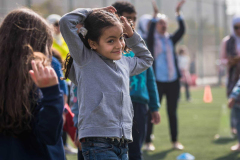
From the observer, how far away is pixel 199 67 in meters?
28.3

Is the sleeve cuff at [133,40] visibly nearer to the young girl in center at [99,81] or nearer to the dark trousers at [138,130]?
the young girl in center at [99,81]

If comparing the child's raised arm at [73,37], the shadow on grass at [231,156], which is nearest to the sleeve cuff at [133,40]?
the child's raised arm at [73,37]

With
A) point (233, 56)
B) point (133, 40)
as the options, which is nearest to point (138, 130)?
point (133, 40)

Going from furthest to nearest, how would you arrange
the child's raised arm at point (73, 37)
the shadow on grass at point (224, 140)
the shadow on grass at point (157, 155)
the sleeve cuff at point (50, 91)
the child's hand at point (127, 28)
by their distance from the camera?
the shadow on grass at point (224, 140)
the shadow on grass at point (157, 155)
the child's hand at point (127, 28)
the child's raised arm at point (73, 37)
the sleeve cuff at point (50, 91)

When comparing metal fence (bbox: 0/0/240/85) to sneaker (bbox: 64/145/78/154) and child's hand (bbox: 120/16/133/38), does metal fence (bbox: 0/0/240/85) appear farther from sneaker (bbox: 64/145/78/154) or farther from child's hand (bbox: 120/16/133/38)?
child's hand (bbox: 120/16/133/38)

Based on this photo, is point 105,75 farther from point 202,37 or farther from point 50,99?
point 202,37

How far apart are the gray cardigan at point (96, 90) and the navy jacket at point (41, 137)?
236mm

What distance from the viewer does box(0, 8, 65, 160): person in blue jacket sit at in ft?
7.55

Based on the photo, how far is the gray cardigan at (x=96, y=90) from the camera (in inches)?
99.1

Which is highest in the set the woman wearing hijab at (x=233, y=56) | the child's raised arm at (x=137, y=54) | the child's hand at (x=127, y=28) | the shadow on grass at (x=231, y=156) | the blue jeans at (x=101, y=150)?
the child's hand at (x=127, y=28)

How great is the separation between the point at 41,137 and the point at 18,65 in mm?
487

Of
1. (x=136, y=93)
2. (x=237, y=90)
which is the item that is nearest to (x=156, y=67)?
(x=237, y=90)

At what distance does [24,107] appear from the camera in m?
2.44

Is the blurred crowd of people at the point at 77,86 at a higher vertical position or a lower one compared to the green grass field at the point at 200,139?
higher
